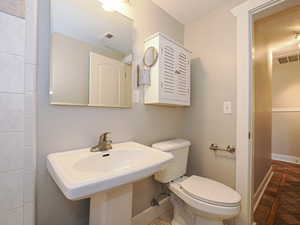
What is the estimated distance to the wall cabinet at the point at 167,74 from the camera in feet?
4.00

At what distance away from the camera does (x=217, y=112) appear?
1428 millimetres

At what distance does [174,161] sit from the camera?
4.31ft

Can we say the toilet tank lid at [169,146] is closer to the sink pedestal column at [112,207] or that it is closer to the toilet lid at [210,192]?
the toilet lid at [210,192]

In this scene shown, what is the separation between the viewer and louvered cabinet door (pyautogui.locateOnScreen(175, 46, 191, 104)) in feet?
4.50

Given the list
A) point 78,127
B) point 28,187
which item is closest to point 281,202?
point 78,127

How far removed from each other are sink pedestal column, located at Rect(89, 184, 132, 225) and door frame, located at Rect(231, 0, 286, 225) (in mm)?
984

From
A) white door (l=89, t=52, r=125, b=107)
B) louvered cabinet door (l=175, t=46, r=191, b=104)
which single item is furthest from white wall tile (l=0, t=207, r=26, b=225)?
louvered cabinet door (l=175, t=46, r=191, b=104)

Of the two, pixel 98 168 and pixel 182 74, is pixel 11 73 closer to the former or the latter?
pixel 98 168

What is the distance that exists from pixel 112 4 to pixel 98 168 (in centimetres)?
118

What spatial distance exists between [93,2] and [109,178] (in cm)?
115

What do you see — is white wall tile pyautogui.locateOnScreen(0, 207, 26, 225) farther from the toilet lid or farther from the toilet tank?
the toilet lid

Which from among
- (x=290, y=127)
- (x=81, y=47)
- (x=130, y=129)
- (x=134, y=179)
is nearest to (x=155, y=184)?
(x=130, y=129)

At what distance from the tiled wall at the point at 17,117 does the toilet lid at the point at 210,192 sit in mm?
990

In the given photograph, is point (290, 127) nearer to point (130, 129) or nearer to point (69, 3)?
point (130, 129)
